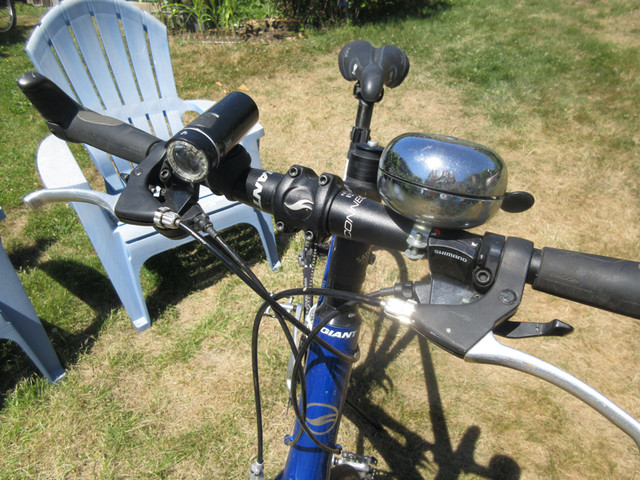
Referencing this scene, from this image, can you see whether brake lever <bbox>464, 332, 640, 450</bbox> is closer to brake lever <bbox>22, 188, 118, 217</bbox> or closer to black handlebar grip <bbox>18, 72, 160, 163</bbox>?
black handlebar grip <bbox>18, 72, 160, 163</bbox>

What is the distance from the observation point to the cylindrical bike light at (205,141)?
31.8 inches

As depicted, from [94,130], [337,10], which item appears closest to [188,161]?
[94,130]

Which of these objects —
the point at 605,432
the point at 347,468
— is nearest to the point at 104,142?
the point at 347,468

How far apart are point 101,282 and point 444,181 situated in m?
2.80

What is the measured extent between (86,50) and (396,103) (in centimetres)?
334

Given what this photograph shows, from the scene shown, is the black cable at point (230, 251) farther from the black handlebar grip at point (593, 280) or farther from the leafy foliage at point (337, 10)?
the leafy foliage at point (337, 10)

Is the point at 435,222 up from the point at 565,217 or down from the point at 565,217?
up

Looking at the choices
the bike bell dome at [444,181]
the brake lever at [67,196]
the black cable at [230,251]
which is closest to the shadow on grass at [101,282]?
the brake lever at [67,196]

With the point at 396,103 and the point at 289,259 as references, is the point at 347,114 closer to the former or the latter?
the point at 396,103

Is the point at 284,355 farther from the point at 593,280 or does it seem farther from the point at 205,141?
the point at 593,280

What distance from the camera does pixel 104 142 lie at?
1017 millimetres

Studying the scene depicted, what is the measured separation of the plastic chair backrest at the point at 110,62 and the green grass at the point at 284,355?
3.03 ft

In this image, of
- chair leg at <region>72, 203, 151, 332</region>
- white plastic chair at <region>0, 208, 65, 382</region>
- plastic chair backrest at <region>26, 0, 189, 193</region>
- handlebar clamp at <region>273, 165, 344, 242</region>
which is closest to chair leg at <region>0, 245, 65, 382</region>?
white plastic chair at <region>0, 208, 65, 382</region>

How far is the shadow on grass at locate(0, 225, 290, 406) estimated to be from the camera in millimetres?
2408
